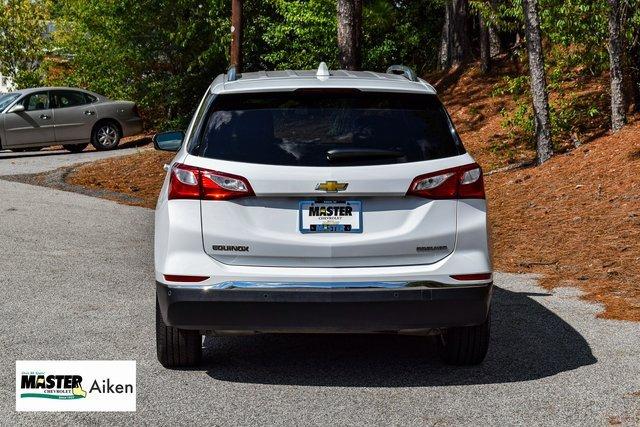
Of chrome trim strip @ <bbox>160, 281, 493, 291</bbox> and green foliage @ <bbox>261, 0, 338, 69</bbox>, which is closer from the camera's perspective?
chrome trim strip @ <bbox>160, 281, 493, 291</bbox>

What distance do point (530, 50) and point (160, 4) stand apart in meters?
16.5

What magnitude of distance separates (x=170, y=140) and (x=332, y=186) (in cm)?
217


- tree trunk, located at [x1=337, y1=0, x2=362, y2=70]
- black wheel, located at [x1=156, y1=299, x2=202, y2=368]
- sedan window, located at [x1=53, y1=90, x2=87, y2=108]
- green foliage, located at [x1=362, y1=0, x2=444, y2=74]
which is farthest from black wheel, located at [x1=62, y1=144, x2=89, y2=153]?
black wheel, located at [x1=156, y1=299, x2=202, y2=368]

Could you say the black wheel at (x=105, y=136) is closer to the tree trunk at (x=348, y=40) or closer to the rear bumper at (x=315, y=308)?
the tree trunk at (x=348, y=40)

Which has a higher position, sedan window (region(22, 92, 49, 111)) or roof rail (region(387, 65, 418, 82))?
roof rail (region(387, 65, 418, 82))

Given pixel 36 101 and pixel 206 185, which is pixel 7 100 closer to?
pixel 36 101

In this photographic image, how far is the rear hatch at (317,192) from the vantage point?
19.7 ft

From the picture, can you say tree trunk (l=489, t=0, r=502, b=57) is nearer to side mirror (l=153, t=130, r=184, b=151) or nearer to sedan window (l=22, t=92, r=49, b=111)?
sedan window (l=22, t=92, r=49, b=111)

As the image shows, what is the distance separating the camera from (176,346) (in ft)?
21.7

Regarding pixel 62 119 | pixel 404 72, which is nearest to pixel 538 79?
pixel 404 72

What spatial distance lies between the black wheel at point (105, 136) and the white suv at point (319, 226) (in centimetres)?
2185

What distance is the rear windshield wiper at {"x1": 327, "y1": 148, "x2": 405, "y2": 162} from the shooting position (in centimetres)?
607

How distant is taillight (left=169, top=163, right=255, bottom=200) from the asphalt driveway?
3.60 ft

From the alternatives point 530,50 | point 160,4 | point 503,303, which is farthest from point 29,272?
point 160,4
